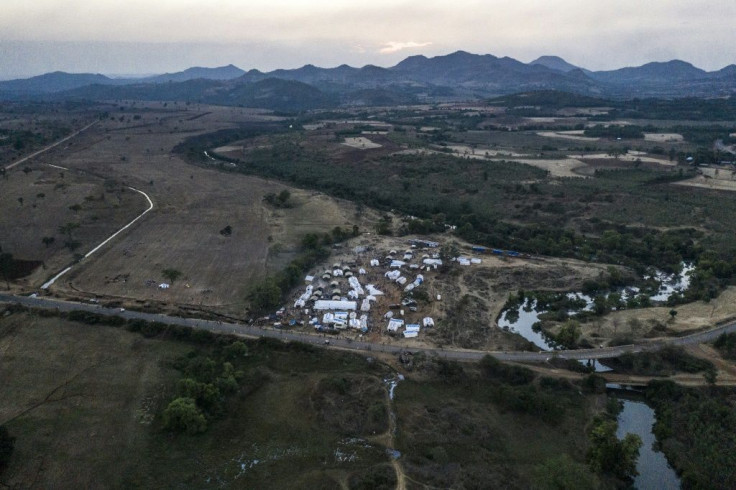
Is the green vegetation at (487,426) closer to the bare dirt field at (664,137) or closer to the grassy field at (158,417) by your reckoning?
the grassy field at (158,417)

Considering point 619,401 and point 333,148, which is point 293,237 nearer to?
point 619,401

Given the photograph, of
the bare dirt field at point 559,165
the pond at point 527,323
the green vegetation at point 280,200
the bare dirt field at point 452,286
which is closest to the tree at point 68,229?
the green vegetation at point 280,200

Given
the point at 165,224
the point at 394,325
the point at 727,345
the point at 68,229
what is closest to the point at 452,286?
the point at 394,325

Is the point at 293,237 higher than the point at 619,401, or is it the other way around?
the point at 293,237

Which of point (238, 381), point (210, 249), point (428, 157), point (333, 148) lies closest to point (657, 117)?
point (428, 157)

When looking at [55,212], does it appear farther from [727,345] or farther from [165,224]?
[727,345]

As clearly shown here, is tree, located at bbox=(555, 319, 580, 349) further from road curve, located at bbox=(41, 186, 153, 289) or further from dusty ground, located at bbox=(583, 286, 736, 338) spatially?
road curve, located at bbox=(41, 186, 153, 289)
